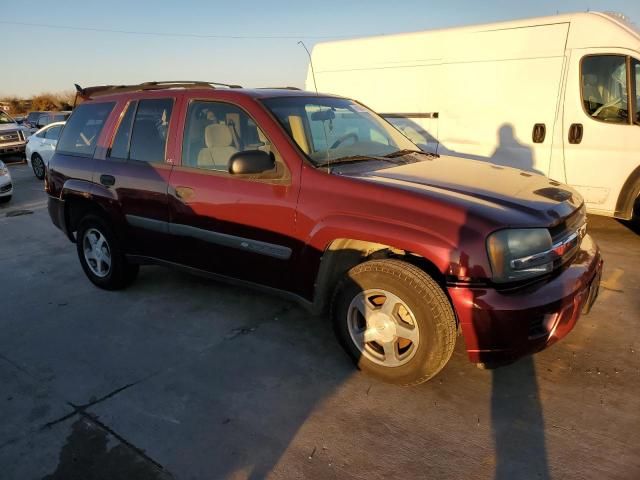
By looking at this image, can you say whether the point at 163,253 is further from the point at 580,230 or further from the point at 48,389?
the point at 580,230

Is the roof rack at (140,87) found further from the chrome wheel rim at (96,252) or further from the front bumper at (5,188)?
the front bumper at (5,188)

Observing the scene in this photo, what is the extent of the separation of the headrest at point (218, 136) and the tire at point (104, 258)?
56.0 inches

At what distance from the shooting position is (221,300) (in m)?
4.52

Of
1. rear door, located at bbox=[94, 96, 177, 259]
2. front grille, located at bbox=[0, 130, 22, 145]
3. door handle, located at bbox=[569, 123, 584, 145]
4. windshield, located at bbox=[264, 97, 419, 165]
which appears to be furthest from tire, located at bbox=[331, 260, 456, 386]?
front grille, located at bbox=[0, 130, 22, 145]

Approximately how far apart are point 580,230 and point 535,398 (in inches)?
44.9

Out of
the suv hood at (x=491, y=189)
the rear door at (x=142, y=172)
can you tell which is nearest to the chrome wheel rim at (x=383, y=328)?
the suv hood at (x=491, y=189)

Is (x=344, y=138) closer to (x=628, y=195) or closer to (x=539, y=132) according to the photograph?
(x=539, y=132)

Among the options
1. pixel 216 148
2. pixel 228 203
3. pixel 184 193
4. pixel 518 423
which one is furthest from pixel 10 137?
pixel 518 423

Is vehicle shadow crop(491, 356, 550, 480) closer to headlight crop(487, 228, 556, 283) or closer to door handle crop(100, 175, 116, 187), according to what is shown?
headlight crop(487, 228, 556, 283)

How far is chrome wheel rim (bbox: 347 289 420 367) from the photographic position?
2.97m

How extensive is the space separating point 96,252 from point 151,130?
1.39 metres

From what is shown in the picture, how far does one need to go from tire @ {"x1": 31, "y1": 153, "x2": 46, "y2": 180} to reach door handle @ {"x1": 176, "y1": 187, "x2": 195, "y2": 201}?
1083 centimetres

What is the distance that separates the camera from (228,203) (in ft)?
11.8

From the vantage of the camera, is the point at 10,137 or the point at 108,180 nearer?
the point at 108,180
